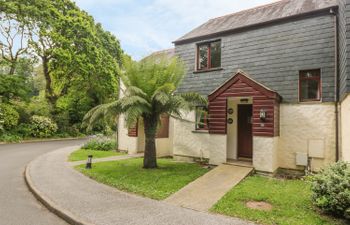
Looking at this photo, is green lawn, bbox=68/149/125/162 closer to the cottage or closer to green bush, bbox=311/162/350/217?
the cottage

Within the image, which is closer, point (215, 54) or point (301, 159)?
point (301, 159)

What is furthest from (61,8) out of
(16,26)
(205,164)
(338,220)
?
(338,220)

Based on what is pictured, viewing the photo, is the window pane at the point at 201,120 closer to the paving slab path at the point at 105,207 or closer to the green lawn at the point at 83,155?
the green lawn at the point at 83,155

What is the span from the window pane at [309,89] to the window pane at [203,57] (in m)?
4.58

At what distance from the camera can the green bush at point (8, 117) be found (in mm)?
18511

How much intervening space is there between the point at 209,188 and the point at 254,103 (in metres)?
4.13

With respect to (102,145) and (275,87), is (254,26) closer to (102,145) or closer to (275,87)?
(275,87)

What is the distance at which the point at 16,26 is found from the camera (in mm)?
20812

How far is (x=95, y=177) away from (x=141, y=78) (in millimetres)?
4101

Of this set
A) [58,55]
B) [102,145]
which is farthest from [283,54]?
[58,55]

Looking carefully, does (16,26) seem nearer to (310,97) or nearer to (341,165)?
(310,97)

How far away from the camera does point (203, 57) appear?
11766mm

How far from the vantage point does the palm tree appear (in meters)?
8.48

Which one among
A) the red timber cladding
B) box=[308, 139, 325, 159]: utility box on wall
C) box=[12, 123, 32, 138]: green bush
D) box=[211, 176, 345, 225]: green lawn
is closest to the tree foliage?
box=[12, 123, 32, 138]: green bush
